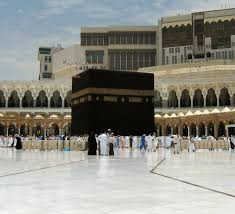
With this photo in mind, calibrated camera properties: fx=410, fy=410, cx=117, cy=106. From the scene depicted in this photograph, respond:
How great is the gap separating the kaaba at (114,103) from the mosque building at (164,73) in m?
8.90

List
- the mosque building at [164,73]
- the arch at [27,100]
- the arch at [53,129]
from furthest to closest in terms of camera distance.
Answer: the arch at [27,100] → the arch at [53,129] → the mosque building at [164,73]

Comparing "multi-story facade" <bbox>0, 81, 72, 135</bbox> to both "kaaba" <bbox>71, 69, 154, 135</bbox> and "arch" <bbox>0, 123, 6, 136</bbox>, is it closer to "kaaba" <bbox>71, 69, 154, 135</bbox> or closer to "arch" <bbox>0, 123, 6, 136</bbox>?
"arch" <bbox>0, 123, 6, 136</bbox>

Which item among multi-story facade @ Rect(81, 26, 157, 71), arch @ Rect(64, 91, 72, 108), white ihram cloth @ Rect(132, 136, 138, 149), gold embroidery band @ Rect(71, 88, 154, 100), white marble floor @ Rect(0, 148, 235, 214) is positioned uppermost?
multi-story facade @ Rect(81, 26, 157, 71)

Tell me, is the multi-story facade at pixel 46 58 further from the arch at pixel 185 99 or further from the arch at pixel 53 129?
the arch at pixel 185 99

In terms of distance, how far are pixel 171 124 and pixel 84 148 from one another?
692 inches

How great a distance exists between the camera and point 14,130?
41.3m

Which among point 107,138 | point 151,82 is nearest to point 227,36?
point 151,82

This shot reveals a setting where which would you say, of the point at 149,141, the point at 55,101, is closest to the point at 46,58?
the point at 55,101

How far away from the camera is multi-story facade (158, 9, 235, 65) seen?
49.8 meters

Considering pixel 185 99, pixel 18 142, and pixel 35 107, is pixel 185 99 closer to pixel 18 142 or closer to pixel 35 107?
pixel 35 107

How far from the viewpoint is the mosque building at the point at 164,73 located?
37844 millimetres

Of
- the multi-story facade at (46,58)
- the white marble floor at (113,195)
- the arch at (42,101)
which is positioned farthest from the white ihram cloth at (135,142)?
the multi-story facade at (46,58)

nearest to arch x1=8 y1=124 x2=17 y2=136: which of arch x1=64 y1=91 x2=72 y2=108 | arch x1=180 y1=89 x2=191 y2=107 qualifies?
arch x1=64 y1=91 x2=72 y2=108

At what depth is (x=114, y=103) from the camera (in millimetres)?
20547
